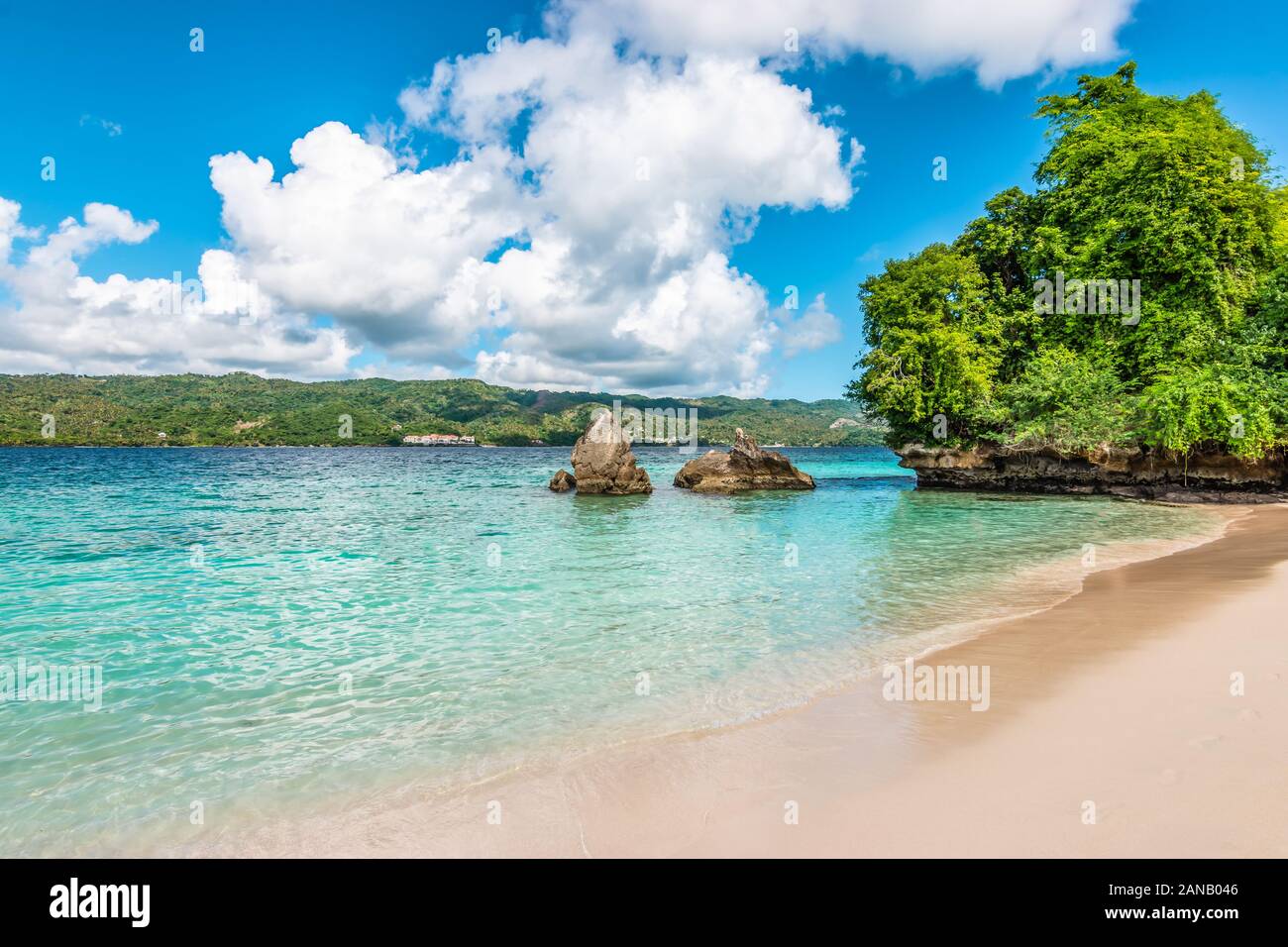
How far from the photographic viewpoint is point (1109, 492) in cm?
3231

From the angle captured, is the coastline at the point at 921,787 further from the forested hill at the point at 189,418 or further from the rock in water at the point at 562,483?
the forested hill at the point at 189,418

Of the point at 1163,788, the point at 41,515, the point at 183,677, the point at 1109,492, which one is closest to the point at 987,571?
the point at 1163,788

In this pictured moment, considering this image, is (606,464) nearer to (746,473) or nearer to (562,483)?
(562,483)

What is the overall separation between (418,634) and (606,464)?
92.8 feet

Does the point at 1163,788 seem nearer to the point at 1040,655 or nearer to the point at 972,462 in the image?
the point at 1040,655

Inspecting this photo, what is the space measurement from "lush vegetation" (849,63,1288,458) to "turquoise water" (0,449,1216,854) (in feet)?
28.2

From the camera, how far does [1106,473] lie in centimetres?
3259

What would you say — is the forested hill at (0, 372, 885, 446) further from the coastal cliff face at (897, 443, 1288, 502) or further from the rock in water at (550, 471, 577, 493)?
the rock in water at (550, 471, 577, 493)

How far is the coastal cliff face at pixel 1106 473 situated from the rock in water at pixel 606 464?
1868 centimetres

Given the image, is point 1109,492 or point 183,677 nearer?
point 183,677

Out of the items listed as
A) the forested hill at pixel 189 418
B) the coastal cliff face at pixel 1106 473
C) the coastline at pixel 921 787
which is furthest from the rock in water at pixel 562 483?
the forested hill at pixel 189 418

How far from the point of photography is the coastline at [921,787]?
3891mm
